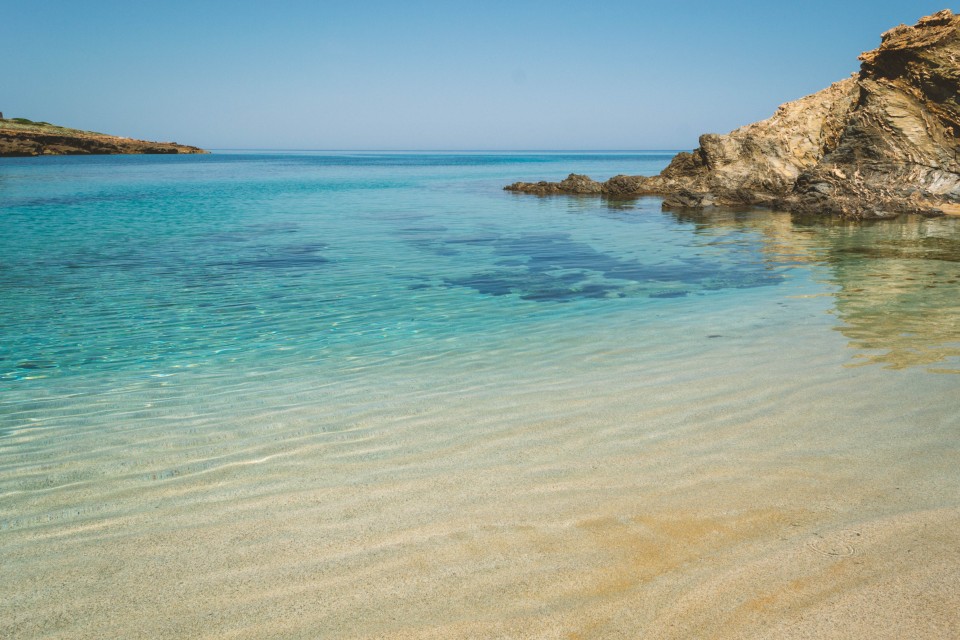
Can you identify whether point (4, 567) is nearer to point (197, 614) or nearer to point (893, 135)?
point (197, 614)

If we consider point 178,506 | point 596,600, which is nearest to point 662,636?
point 596,600

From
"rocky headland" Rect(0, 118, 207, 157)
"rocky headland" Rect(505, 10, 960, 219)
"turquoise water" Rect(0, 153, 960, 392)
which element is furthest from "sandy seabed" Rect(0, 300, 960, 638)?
"rocky headland" Rect(0, 118, 207, 157)

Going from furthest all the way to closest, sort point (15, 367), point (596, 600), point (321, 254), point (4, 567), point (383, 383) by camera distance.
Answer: point (321, 254) < point (15, 367) < point (383, 383) < point (4, 567) < point (596, 600)

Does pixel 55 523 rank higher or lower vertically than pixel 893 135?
lower

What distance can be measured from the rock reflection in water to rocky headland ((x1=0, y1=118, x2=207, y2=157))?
111 meters

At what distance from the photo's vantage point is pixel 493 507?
4102 millimetres

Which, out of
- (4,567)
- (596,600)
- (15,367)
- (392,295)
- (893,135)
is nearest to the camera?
(596,600)

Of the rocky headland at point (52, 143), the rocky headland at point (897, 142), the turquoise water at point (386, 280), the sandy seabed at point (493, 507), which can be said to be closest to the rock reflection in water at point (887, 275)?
the turquoise water at point (386, 280)

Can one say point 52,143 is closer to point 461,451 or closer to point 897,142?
point 897,142

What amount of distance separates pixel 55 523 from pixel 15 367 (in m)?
4.70

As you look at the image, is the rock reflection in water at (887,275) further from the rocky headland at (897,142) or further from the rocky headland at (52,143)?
the rocky headland at (52,143)

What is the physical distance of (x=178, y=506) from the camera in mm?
4234

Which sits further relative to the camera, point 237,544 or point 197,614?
point 237,544

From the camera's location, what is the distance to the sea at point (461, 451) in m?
3.24
